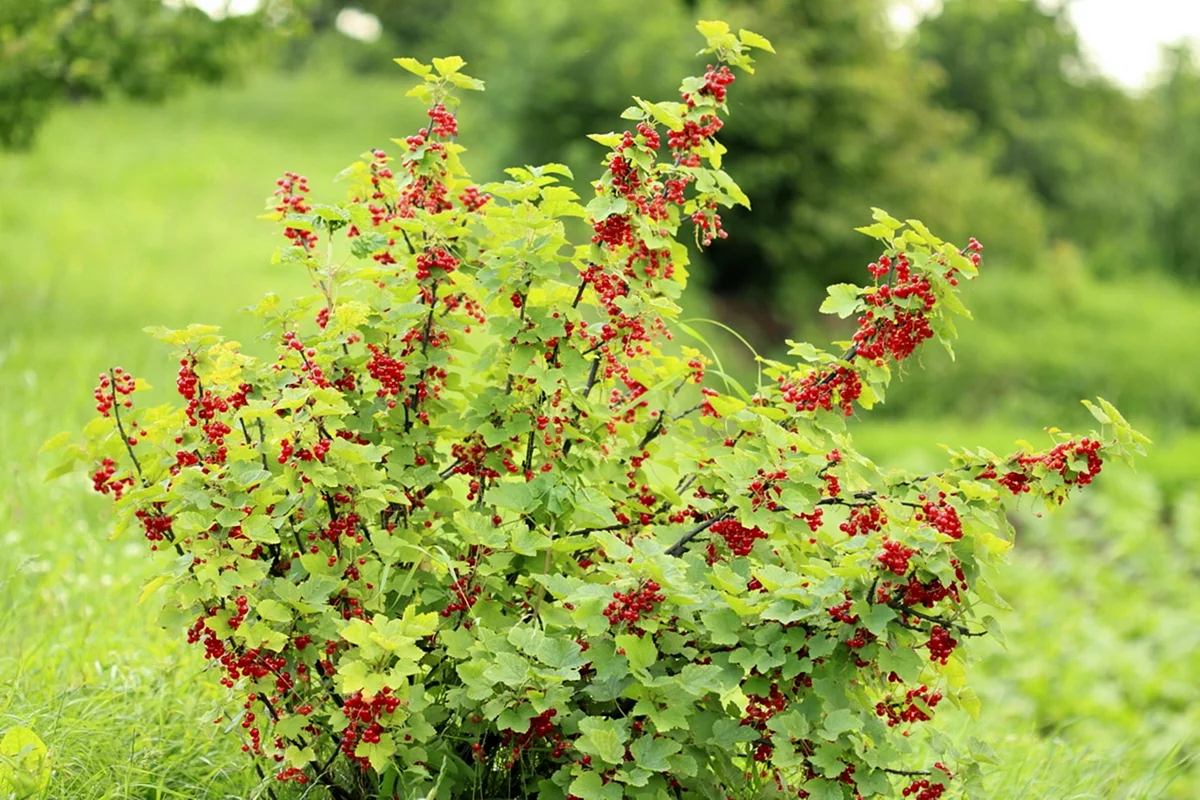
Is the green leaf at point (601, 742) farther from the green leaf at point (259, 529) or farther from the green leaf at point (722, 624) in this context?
the green leaf at point (259, 529)

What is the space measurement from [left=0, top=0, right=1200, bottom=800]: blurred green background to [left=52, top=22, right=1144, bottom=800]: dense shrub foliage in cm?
33

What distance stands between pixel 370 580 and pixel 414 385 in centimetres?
39

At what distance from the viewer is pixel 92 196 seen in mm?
13461

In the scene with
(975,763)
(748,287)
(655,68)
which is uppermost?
(655,68)

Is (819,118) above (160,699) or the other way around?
above

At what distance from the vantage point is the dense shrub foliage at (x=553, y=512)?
2.14 metres

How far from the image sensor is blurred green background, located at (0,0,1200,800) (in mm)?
3652

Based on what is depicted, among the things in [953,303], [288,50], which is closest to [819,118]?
[953,303]

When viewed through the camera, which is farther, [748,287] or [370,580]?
[748,287]

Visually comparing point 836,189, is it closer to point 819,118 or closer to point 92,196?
point 819,118

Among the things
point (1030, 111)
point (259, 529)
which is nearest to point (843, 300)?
point (259, 529)

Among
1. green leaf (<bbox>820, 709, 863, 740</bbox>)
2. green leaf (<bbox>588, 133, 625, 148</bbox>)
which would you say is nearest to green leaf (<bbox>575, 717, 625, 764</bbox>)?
green leaf (<bbox>820, 709, 863, 740</bbox>)

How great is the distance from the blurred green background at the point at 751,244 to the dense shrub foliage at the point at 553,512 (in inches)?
13.0

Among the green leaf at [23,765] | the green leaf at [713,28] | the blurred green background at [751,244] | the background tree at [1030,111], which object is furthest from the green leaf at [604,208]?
the background tree at [1030,111]
